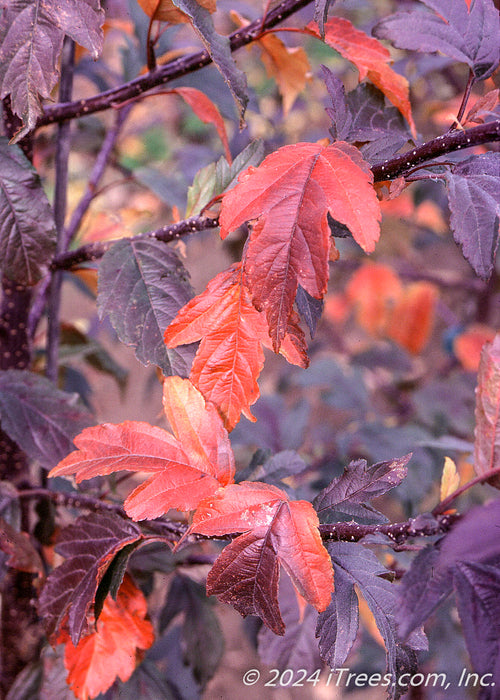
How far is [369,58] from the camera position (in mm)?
434

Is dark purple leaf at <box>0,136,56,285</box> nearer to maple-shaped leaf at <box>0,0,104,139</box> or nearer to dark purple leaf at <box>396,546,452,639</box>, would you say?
maple-shaped leaf at <box>0,0,104,139</box>

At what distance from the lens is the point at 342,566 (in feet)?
1.19

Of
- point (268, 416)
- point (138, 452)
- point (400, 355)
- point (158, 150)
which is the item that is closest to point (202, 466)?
point (138, 452)

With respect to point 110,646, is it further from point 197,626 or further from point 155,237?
point 155,237

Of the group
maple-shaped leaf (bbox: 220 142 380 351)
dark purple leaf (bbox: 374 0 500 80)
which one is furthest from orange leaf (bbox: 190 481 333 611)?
dark purple leaf (bbox: 374 0 500 80)

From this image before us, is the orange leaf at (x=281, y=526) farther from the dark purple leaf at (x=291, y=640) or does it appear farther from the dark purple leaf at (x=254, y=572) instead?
the dark purple leaf at (x=291, y=640)

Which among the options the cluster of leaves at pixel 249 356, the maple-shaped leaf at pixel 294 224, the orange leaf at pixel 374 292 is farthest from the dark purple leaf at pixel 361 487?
the orange leaf at pixel 374 292

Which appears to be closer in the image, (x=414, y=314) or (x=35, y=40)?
(x=35, y=40)

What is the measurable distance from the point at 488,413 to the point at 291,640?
0.33 meters

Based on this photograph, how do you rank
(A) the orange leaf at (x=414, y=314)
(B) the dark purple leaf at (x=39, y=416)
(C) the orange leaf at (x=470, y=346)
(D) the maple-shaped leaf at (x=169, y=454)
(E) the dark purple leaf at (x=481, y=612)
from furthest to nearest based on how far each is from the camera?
(A) the orange leaf at (x=414, y=314) → (C) the orange leaf at (x=470, y=346) → (B) the dark purple leaf at (x=39, y=416) → (D) the maple-shaped leaf at (x=169, y=454) → (E) the dark purple leaf at (x=481, y=612)

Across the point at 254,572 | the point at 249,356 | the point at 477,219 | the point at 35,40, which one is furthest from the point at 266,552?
the point at 35,40

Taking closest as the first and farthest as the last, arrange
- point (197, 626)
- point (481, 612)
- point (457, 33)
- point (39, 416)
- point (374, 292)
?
point (481, 612), point (457, 33), point (39, 416), point (197, 626), point (374, 292)

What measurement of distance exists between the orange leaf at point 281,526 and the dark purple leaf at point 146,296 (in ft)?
0.32

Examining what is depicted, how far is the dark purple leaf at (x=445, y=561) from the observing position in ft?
0.91
